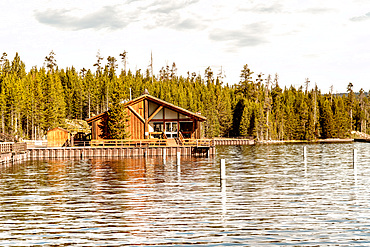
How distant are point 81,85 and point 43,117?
118ft

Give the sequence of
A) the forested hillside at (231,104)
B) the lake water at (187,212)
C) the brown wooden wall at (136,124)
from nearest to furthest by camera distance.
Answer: the lake water at (187,212) < the brown wooden wall at (136,124) < the forested hillside at (231,104)

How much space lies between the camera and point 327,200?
59.0 feet

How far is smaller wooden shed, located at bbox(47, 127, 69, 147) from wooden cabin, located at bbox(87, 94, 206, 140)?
4198mm

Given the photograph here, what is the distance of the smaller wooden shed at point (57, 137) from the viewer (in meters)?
58.2

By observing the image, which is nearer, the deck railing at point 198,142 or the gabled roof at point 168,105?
the deck railing at point 198,142

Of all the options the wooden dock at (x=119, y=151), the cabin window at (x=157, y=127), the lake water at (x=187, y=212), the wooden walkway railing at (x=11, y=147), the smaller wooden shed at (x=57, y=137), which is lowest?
the lake water at (x=187, y=212)

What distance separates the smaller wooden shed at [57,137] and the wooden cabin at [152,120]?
420 cm

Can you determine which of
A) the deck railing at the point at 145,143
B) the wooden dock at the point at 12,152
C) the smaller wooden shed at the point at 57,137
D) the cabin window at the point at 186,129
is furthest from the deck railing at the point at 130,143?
the wooden dock at the point at 12,152

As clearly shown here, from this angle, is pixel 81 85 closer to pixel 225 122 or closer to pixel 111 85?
pixel 111 85

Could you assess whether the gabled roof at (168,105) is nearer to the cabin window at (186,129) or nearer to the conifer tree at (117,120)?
the conifer tree at (117,120)

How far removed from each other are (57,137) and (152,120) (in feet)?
47.2

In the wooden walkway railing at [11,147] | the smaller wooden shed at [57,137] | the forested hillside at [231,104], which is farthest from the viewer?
the forested hillside at [231,104]

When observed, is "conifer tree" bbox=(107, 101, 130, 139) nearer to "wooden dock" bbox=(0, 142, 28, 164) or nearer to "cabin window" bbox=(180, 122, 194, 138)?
"cabin window" bbox=(180, 122, 194, 138)

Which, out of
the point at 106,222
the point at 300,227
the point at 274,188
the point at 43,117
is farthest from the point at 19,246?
the point at 43,117
